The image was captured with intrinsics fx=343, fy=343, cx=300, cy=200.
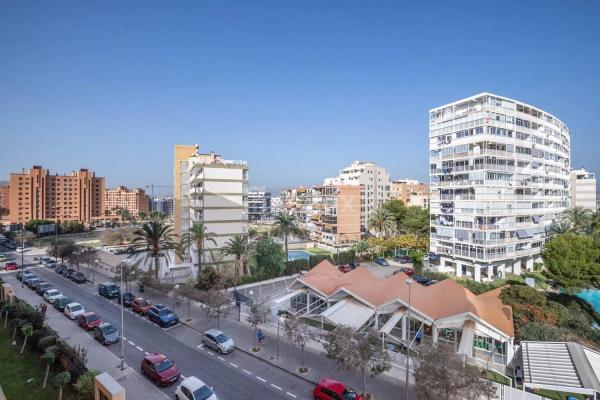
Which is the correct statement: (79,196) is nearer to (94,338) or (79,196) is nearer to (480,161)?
(94,338)

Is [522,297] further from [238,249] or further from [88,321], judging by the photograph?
[88,321]

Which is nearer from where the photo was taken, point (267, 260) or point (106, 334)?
point (106, 334)

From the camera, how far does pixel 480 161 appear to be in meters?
52.6

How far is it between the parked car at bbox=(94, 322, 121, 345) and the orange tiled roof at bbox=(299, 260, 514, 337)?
1767cm

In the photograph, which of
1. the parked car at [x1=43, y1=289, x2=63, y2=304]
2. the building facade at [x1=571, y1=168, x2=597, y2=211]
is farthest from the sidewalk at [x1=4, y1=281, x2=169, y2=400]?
the building facade at [x1=571, y1=168, x2=597, y2=211]

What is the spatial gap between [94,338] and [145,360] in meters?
9.54

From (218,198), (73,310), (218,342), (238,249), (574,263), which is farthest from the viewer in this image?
(218,198)

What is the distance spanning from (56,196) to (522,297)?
15488 cm

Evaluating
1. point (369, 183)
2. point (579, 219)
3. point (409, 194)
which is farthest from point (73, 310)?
point (409, 194)

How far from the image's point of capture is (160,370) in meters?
21.5

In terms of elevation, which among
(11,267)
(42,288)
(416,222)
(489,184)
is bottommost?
(11,267)

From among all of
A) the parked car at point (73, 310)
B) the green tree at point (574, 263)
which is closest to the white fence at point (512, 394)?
the green tree at point (574, 263)

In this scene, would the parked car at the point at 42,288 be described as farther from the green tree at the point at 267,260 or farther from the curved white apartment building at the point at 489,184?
the curved white apartment building at the point at 489,184

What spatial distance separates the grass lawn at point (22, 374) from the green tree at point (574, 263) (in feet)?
150
